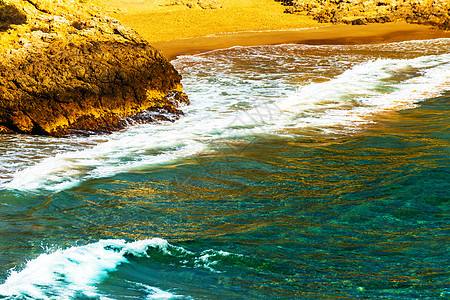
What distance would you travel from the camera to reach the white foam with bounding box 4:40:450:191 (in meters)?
7.59

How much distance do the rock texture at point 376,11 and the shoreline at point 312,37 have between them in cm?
95

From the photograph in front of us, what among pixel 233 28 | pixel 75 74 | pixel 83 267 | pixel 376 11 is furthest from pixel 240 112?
pixel 376 11

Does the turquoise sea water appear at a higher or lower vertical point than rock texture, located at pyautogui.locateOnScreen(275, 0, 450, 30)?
lower

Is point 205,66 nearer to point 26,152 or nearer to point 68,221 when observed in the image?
point 26,152

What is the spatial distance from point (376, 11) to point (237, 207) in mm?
25339

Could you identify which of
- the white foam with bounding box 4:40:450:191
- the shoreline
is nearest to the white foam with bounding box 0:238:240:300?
the white foam with bounding box 4:40:450:191

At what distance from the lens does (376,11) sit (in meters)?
28.0

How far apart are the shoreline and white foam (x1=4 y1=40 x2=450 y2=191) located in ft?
12.9

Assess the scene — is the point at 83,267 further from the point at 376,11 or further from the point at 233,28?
the point at 376,11

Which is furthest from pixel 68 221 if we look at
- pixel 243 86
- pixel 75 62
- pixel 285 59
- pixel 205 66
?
pixel 285 59

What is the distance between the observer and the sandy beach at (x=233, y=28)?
22280mm

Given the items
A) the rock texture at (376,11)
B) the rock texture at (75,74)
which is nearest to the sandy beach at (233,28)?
the rock texture at (376,11)

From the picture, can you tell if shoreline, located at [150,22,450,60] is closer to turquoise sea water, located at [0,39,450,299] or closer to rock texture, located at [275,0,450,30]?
rock texture, located at [275,0,450,30]

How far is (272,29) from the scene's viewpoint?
25.5 meters
